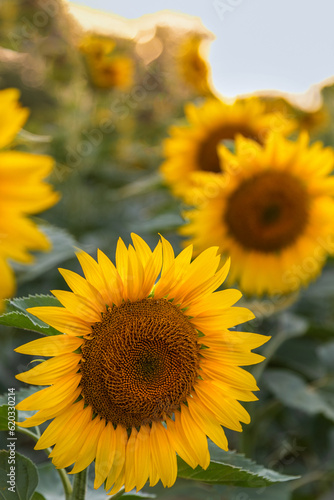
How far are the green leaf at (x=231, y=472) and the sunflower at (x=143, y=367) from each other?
0.15 feet

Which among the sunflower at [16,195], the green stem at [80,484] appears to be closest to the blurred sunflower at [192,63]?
the sunflower at [16,195]

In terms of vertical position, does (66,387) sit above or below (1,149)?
below

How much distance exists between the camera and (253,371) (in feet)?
4.59

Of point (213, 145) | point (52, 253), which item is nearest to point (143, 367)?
point (52, 253)

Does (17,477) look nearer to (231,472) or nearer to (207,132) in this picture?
(231,472)

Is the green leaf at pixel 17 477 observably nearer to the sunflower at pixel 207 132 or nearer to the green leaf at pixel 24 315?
the green leaf at pixel 24 315

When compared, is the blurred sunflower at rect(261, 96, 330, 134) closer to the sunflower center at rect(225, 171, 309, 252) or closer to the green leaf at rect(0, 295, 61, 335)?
the sunflower center at rect(225, 171, 309, 252)

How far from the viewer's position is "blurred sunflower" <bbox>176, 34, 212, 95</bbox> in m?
2.84

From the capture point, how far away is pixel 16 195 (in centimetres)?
61

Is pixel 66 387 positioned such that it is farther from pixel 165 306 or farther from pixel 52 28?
pixel 52 28

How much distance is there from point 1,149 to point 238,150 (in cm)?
69

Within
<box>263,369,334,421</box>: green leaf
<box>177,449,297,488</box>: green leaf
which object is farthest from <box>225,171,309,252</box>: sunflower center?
<box>177,449,297,488</box>: green leaf

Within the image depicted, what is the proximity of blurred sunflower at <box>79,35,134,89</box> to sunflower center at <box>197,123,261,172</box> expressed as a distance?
979 millimetres

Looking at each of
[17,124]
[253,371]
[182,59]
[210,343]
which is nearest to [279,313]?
[253,371]
